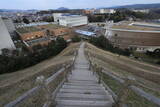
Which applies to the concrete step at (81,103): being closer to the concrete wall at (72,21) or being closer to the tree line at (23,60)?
the tree line at (23,60)

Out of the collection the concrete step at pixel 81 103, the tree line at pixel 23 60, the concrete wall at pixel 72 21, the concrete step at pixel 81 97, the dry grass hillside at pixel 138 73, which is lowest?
the tree line at pixel 23 60

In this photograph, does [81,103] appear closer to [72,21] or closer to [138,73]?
[138,73]

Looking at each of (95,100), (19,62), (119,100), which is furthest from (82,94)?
(19,62)

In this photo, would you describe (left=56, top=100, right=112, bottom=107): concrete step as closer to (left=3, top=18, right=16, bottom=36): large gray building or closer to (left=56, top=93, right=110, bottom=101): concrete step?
(left=56, top=93, right=110, bottom=101): concrete step

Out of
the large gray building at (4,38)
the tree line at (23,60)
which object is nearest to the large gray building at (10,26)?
the large gray building at (4,38)

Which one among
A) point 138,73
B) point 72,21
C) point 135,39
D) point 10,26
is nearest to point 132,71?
point 138,73

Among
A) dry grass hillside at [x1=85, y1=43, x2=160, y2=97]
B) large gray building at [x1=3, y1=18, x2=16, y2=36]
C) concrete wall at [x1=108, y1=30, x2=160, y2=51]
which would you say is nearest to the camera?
dry grass hillside at [x1=85, y1=43, x2=160, y2=97]

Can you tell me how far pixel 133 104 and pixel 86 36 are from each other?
2940cm

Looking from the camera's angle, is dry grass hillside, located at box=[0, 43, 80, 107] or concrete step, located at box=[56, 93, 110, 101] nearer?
concrete step, located at box=[56, 93, 110, 101]

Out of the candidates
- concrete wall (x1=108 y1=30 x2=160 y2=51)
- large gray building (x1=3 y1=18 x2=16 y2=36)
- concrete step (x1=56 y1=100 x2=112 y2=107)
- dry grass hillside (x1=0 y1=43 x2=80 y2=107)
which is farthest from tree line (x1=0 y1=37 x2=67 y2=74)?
large gray building (x1=3 y1=18 x2=16 y2=36)

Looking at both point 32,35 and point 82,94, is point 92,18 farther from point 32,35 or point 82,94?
point 82,94

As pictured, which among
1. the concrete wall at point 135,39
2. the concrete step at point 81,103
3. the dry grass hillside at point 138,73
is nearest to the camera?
the concrete step at point 81,103

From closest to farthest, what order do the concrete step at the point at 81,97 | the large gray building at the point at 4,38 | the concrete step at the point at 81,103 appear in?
the concrete step at the point at 81,103
the concrete step at the point at 81,97
the large gray building at the point at 4,38

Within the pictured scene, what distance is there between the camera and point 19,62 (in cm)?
1395
